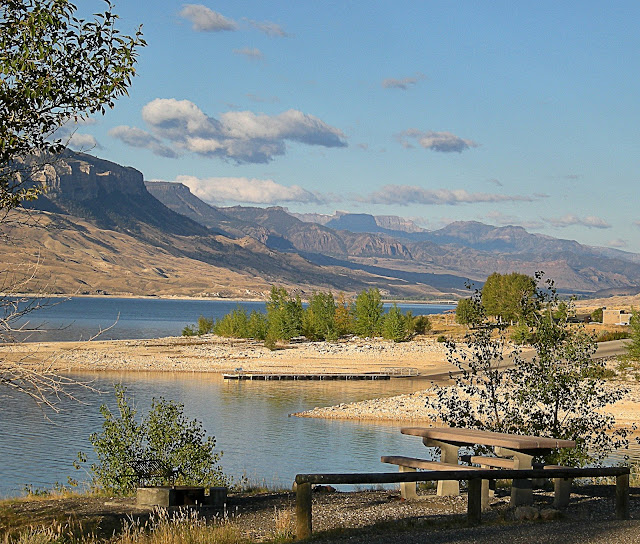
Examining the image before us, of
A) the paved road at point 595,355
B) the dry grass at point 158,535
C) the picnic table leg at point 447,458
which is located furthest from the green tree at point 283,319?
the dry grass at point 158,535

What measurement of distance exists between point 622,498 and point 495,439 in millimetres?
2013

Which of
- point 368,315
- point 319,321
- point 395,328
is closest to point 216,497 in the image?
point 395,328

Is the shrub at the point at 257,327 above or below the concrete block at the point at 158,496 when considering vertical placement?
below

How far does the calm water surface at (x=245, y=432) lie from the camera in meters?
30.4

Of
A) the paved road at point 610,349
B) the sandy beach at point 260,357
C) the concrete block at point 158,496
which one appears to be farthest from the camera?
the sandy beach at point 260,357

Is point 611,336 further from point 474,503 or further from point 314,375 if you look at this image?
point 474,503

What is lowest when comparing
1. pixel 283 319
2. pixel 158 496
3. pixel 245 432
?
pixel 245 432

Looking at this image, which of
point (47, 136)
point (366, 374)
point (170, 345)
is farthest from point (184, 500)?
point (170, 345)

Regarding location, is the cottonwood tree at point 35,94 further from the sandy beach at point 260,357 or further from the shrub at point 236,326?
the shrub at point 236,326

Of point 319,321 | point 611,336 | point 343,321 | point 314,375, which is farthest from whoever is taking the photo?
point 343,321

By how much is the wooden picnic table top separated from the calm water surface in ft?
41.8

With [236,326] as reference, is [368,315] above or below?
above

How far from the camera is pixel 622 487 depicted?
12.3 meters

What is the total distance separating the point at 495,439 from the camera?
1312 cm
